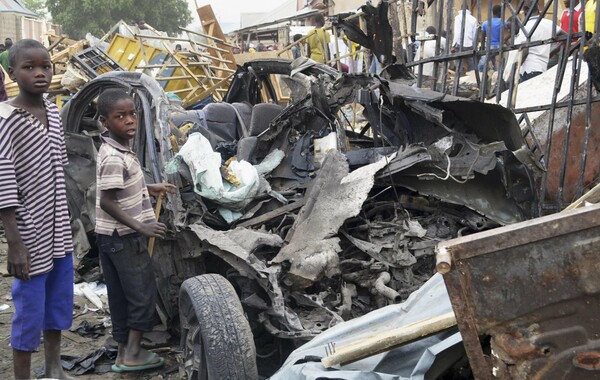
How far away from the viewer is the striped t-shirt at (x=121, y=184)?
12.9ft

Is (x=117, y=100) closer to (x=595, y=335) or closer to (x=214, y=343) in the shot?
(x=214, y=343)

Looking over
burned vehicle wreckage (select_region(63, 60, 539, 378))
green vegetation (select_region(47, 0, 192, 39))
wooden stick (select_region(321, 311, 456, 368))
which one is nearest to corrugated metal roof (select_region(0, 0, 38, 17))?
green vegetation (select_region(47, 0, 192, 39))

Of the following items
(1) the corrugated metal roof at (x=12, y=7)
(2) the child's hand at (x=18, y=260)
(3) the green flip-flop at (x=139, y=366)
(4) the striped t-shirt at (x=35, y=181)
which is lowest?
(3) the green flip-flop at (x=139, y=366)

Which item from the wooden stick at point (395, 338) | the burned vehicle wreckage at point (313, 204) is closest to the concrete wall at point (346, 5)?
the burned vehicle wreckage at point (313, 204)

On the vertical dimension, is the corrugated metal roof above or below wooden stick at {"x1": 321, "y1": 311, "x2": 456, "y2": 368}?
above

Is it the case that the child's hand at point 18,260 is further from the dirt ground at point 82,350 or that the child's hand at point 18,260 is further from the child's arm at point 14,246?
the dirt ground at point 82,350

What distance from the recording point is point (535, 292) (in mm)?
1797

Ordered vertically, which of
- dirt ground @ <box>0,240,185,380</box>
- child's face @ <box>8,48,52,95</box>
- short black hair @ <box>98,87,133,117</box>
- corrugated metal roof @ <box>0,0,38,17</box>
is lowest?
dirt ground @ <box>0,240,185,380</box>

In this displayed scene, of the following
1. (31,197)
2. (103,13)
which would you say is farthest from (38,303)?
(103,13)

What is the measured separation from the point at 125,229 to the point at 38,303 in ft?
2.26

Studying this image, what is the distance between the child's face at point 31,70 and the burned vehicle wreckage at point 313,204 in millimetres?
1190

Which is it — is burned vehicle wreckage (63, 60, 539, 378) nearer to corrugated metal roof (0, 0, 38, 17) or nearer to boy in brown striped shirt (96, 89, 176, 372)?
boy in brown striped shirt (96, 89, 176, 372)

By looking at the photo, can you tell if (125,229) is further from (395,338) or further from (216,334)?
(395,338)

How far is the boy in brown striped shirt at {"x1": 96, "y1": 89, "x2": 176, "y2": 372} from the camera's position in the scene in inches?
155
